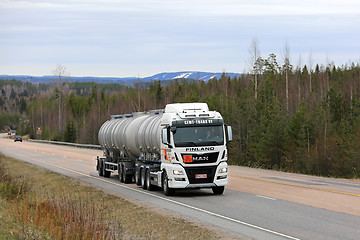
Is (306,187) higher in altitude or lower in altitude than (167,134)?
lower

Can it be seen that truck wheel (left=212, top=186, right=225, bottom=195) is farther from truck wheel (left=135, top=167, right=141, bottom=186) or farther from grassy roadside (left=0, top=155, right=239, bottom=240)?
truck wheel (left=135, top=167, right=141, bottom=186)

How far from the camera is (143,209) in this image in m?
17.3

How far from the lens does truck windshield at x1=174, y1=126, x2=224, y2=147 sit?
20.3m

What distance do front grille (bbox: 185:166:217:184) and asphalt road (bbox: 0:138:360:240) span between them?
61 cm

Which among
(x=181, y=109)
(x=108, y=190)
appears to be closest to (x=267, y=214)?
(x=181, y=109)

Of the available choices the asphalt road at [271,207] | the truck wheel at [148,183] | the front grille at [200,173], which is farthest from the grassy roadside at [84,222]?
the truck wheel at [148,183]

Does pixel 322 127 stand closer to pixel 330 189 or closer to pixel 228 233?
pixel 330 189

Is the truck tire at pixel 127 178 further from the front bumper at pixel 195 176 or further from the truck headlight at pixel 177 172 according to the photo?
the truck headlight at pixel 177 172

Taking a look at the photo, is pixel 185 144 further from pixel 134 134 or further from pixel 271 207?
pixel 134 134

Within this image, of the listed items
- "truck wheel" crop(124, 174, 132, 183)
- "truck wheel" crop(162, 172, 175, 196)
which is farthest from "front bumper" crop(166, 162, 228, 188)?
"truck wheel" crop(124, 174, 132, 183)

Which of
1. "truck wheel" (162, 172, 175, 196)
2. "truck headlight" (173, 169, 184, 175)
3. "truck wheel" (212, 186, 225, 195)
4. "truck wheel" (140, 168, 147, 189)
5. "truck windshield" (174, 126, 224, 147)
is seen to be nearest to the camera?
"truck headlight" (173, 169, 184, 175)

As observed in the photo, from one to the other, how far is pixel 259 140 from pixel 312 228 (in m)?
33.6

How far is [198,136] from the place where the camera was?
67.2 ft

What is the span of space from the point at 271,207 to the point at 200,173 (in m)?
3.82
